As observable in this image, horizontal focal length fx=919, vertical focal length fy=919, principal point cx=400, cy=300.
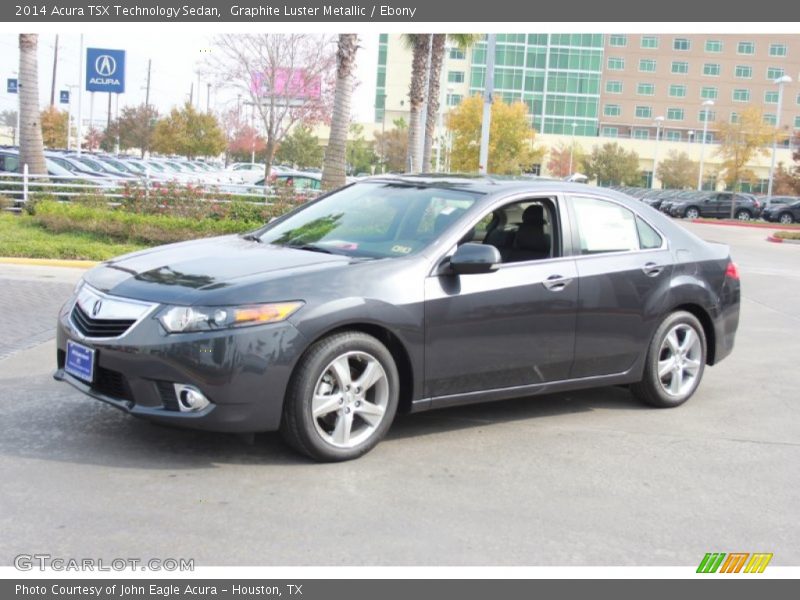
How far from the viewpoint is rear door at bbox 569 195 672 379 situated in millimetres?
6191

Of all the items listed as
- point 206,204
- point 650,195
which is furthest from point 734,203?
point 206,204

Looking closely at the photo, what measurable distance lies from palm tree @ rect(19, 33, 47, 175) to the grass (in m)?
3.92

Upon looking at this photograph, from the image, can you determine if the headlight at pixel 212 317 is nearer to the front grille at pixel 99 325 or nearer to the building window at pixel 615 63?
the front grille at pixel 99 325

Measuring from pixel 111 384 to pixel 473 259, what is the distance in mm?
2179

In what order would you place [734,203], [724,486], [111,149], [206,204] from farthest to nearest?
[111,149] < [734,203] < [206,204] < [724,486]

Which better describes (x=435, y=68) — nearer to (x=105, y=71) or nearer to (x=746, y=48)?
(x=105, y=71)

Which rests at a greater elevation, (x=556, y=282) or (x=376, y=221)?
(x=376, y=221)

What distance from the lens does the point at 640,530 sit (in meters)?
4.45

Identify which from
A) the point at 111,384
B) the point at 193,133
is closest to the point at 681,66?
the point at 193,133

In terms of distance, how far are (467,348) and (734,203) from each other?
47.3 metres

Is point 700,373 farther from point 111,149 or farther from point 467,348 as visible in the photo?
point 111,149

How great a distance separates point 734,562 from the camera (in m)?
4.17

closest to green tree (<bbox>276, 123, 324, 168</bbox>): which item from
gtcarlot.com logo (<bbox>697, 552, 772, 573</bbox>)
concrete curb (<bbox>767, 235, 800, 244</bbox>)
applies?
concrete curb (<bbox>767, 235, 800, 244</bbox>)

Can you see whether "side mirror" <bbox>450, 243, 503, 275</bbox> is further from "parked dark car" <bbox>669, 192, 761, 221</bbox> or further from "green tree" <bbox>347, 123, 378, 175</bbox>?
"green tree" <bbox>347, 123, 378, 175</bbox>
